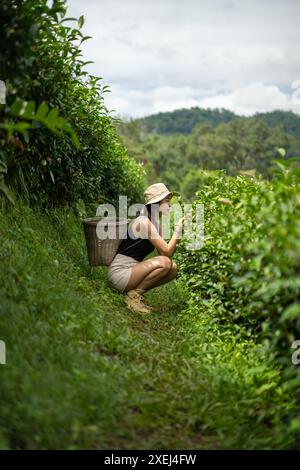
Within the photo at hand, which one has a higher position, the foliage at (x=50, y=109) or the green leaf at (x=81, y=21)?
the green leaf at (x=81, y=21)

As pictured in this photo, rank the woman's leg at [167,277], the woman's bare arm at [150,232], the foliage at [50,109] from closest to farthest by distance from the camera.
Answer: the foliage at [50,109] < the woman's bare arm at [150,232] < the woman's leg at [167,277]

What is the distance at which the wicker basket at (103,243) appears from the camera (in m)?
5.50

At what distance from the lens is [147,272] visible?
5.33 m

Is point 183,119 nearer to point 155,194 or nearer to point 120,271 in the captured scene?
point 155,194

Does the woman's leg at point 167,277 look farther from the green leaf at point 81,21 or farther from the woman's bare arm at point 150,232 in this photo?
the green leaf at point 81,21

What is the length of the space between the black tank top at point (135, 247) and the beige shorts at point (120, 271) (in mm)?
48

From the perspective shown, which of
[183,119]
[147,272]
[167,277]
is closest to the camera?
[147,272]

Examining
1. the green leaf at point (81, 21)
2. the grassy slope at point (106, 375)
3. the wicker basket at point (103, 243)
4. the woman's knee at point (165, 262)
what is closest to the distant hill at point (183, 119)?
the wicker basket at point (103, 243)

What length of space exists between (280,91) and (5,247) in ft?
614

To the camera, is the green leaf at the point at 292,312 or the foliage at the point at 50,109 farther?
the foliage at the point at 50,109

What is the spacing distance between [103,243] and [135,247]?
Answer: 0.35 m

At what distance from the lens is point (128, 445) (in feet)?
8.88

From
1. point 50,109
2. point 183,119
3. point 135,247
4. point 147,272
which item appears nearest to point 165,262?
point 147,272

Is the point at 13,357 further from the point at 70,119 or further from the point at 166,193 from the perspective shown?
the point at 70,119
